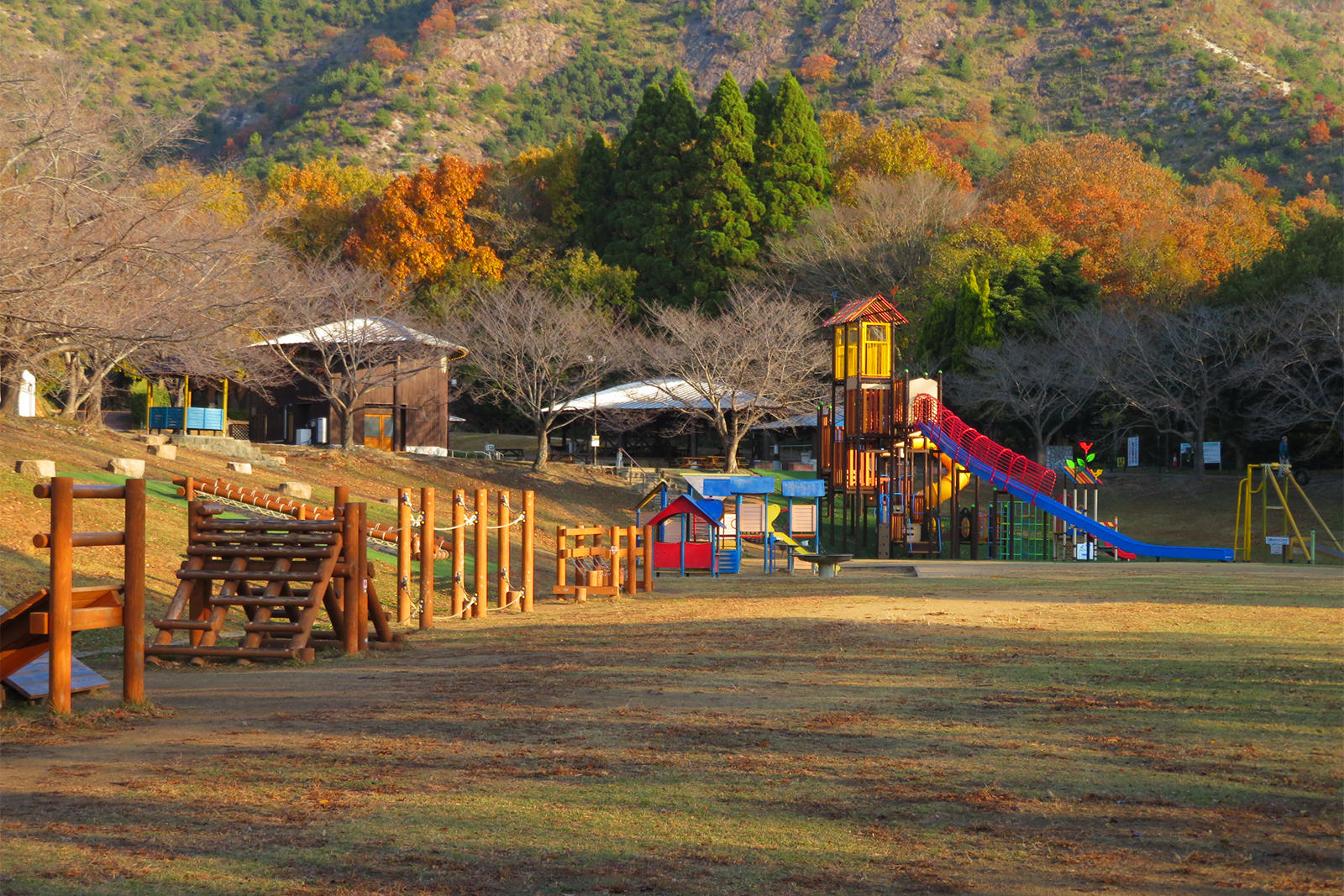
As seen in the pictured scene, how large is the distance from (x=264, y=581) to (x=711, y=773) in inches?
257

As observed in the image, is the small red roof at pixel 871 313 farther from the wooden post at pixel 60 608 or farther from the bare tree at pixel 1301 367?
the wooden post at pixel 60 608

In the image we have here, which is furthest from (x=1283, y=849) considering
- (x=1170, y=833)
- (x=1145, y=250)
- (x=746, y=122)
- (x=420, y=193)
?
(x=420, y=193)

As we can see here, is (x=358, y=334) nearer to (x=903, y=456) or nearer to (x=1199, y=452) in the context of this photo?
(x=903, y=456)

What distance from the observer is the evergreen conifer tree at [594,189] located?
66.5m

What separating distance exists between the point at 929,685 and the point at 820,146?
2265 inches

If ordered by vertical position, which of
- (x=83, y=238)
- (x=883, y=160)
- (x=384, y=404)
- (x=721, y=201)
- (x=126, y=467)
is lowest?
(x=126, y=467)

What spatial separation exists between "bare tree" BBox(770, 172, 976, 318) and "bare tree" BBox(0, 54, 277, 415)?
40.5m

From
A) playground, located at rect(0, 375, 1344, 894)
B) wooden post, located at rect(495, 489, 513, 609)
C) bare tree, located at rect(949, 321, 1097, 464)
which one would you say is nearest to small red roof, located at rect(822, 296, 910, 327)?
bare tree, located at rect(949, 321, 1097, 464)

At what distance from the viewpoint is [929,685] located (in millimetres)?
9797

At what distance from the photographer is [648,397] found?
50.5 metres

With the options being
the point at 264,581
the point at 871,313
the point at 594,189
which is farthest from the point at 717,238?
the point at 264,581

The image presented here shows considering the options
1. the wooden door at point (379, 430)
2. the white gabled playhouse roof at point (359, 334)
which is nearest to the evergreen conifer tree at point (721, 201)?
the wooden door at point (379, 430)

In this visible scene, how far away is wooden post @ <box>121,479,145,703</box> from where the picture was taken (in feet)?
29.8

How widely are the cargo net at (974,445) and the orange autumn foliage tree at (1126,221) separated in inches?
823
